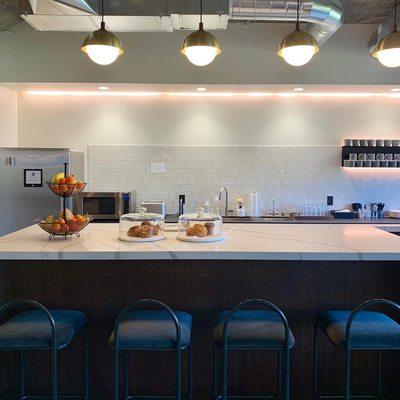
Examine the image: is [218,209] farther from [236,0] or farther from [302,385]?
[302,385]

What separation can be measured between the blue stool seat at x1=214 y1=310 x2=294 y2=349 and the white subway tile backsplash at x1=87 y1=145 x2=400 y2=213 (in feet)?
9.94

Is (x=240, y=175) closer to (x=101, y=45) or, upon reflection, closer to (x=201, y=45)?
(x=201, y=45)

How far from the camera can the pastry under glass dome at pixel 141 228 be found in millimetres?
2447

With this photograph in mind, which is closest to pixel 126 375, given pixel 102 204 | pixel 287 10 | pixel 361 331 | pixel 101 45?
pixel 361 331

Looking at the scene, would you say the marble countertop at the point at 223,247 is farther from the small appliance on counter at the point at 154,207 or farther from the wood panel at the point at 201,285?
the small appliance on counter at the point at 154,207

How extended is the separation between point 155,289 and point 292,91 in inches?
121

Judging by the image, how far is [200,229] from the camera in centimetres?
248

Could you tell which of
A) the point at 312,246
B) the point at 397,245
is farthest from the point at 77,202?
the point at 397,245

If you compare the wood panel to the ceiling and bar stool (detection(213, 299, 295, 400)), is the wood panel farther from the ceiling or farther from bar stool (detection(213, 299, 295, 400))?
→ the ceiling

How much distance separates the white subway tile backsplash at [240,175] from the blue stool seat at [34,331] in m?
2.99

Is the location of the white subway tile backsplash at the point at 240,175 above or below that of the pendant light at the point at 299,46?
below

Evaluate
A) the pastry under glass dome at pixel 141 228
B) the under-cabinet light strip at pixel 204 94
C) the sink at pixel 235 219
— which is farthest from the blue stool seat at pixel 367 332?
the under-cabinet light strip at pixel 204 94

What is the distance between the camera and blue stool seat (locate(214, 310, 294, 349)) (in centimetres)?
198

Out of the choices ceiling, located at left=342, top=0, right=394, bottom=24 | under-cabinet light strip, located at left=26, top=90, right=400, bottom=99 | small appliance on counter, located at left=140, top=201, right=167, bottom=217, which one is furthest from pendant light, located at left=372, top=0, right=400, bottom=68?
small appliance on counter, located at left=140, top=201, right=167, bottom=217
